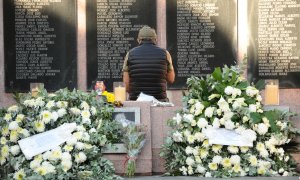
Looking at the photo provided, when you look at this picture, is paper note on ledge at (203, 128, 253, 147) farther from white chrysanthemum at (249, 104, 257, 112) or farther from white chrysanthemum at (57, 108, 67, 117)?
white chrysanthemum at (57, 108, 67, 117)

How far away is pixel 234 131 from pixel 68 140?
127cm

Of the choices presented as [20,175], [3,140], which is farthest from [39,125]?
[20,175]

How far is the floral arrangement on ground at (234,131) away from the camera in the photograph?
520 cm

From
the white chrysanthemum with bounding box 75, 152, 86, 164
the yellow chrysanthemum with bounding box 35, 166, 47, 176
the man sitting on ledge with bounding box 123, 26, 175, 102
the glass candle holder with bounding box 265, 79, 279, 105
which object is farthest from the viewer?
the man sitting on ledge with bounding box 123, 26, 175, 102

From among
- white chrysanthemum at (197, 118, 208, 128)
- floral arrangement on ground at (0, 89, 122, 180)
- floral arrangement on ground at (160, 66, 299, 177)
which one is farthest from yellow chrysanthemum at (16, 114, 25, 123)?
white chrysanthemum at (197, 118, 208, 128)

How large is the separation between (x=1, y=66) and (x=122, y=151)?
518 cm

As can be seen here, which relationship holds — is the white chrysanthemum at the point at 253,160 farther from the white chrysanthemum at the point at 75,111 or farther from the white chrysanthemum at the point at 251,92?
the white chrysanthemum at the point at 75,111

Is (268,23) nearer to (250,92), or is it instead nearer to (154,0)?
(154,0)

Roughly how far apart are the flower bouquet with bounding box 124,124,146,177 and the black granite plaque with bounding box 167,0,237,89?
4.68m

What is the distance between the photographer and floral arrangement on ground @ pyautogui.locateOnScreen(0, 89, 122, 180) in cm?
497

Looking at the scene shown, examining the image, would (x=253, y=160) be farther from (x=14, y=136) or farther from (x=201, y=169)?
(x=14, y=136)

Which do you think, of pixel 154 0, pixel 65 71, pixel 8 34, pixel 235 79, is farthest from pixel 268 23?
pixel 235 79

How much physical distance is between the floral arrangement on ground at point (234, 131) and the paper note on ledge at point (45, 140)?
2.52 feet

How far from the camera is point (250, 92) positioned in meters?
5.45
